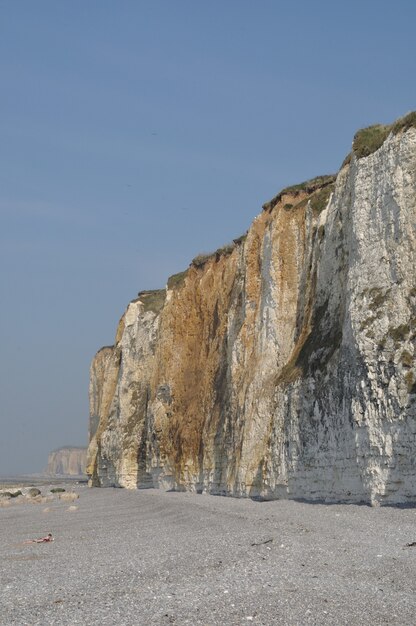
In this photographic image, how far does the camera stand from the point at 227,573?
10.9m

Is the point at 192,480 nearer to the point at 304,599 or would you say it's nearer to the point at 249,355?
the point at 249,355

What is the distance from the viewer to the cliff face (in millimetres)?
20141

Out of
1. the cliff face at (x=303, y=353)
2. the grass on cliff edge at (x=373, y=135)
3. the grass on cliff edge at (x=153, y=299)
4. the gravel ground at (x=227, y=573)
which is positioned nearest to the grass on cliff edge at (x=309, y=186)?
the cliff face at (x=303, y=353)

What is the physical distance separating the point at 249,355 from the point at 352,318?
13166 mm

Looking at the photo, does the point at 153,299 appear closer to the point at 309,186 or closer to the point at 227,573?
the point at 309,186

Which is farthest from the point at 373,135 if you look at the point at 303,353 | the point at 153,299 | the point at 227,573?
the point at 153,299

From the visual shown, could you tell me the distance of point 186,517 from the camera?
68.6ft

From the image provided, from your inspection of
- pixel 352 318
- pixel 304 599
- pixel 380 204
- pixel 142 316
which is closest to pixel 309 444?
pixel 352 318

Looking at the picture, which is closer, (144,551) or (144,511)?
(144,551)

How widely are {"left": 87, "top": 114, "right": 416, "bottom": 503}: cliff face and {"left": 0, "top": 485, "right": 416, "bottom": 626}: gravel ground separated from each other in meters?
3.10

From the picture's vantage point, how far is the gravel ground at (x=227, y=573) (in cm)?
865

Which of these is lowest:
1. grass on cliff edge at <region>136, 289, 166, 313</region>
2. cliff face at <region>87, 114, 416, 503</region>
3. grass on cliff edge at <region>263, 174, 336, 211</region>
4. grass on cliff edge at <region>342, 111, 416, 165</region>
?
cliff face at <region>87, 114, 416, 503</region>

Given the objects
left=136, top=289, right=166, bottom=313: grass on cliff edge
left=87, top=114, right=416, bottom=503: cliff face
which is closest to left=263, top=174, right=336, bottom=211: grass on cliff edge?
left=87, top=114, right=416, bottom=503: cliff face

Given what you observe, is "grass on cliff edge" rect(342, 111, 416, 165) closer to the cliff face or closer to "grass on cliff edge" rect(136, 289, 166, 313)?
the cliff face
